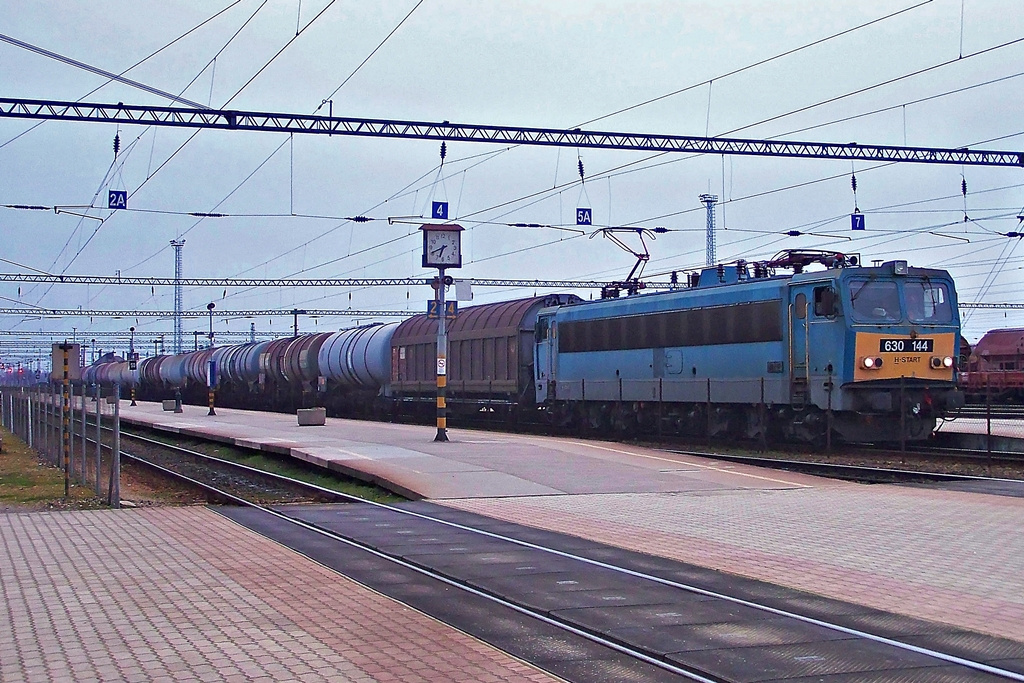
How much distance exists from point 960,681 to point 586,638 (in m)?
2.42

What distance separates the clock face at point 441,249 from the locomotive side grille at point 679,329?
558 centimetres

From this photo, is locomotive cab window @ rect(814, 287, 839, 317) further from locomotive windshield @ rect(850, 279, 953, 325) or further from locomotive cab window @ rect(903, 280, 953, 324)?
locomotive cab window @ rect(903, 280, 953, 324)

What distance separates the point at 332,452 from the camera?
23.1 m

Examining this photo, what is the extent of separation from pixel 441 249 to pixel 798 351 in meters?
8.26

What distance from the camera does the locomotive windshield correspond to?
2312cm

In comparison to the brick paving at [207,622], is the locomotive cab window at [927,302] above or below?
above

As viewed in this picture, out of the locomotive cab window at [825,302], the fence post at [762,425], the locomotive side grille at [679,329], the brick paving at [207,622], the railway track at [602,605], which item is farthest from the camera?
the locomotive side grille at [679,329]

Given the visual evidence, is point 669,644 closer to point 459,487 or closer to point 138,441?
point 459,487

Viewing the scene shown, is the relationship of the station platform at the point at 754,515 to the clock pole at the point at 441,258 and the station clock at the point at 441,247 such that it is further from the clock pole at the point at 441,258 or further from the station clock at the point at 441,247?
the station clock at the point at 441,247

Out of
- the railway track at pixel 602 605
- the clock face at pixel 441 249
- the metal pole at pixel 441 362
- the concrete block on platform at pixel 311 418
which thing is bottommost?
the railway track at pixel 602 605

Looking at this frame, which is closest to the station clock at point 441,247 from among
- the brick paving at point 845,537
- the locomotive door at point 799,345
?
the locomotive door at point 799,345

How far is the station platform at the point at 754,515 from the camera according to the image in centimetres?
977

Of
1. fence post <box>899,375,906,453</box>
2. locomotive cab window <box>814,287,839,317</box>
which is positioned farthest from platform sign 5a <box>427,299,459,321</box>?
fence post <box>899,375,906,453</box>

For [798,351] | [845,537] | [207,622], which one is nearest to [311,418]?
[798,351]
